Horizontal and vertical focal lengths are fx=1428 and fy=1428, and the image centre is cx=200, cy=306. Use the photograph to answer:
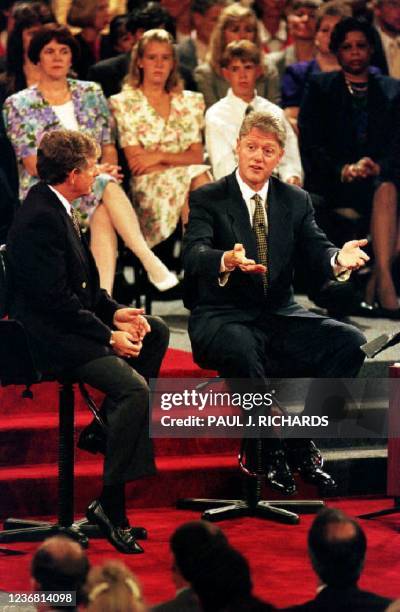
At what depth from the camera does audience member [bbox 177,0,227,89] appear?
26.9ft

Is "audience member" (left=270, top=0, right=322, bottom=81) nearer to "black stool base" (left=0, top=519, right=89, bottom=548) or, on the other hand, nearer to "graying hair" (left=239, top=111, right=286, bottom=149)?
"graying hair" (left=239, top=111, right=286, bottom=149)

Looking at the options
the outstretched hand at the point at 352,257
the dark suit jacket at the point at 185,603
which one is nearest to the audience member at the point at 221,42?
the outstretched hand at the point at 352,257

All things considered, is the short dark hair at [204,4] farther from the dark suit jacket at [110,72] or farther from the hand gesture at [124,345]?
the hand gesture at [124,345]

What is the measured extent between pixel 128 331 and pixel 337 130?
2.56 m

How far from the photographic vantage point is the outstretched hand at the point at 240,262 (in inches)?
205

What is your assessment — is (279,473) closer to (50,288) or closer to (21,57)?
(50,288)

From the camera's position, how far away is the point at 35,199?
5266 mm

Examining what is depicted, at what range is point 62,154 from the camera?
5.27 meters

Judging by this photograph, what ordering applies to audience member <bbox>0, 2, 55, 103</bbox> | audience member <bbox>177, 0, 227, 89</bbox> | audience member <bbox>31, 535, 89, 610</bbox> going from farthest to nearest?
audience member <bbox>177, 0, 227, 89</bbox> → audience member <bbox>0, 2, 55, 103</bbox> → audience member <bbox>31, 535, 89, 610</bbox>

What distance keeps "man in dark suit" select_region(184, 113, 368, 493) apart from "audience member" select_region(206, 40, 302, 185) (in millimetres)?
1412

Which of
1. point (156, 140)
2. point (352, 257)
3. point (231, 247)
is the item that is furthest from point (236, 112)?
point (352, 257)

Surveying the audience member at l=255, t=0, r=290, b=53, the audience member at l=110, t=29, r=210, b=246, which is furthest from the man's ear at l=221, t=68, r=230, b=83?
the audience member at l=255, t=0, r=290, b=53

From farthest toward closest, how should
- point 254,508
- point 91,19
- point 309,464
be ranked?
1. point 91,19
2. point 254,508
3. point 309,464

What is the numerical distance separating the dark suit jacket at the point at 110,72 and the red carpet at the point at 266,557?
2.62m
